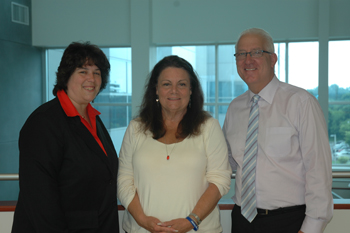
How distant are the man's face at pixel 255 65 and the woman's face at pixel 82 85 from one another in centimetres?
99

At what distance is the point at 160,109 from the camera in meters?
2.40

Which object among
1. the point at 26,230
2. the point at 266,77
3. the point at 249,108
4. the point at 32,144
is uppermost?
the point at 266,77

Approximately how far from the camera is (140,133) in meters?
2.25

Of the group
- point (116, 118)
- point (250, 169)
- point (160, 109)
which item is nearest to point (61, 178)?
point (160, 109)

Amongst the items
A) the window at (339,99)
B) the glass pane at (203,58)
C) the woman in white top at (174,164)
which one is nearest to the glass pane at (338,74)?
the window at (339,99)

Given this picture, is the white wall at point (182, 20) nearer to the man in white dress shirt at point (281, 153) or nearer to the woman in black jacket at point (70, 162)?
the man in white dress shirt at point (281, 153)

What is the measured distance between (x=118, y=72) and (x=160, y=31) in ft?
6.57

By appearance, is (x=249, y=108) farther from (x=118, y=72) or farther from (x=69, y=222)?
(x=118, y=72)

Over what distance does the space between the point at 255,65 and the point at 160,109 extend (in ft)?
2.35

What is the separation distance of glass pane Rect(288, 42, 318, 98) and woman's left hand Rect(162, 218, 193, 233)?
8647 mm

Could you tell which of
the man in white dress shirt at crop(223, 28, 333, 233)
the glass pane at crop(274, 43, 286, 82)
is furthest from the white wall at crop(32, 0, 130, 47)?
the man in white dress shirt at crop(223, 28, 333, 233)

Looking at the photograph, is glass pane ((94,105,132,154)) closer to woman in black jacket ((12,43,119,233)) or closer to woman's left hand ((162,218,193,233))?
woman in black jacket ((12,43,119,233))

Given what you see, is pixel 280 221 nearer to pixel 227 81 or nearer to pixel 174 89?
pixel 174 89

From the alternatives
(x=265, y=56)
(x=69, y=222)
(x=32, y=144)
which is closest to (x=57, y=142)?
(x=32, y=144)
